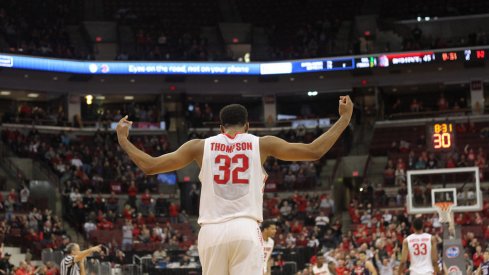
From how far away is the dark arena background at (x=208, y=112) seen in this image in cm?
3550

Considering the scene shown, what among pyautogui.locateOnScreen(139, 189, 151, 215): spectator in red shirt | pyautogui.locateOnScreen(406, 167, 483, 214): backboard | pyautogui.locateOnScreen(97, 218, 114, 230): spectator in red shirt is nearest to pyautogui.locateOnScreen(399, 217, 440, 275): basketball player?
pyautogui.locateOnScreen(406, 167, 483, 214): backboard

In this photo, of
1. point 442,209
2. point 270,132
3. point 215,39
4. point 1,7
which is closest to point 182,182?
point 270,132

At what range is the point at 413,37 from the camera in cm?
4653

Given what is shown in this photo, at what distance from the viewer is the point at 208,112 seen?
48.1 m

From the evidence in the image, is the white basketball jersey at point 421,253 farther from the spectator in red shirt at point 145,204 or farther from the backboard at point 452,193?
the spectator in red shirt at point 145,204

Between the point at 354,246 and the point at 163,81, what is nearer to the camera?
the point at 354,246

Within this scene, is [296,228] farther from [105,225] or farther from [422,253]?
[422,253]

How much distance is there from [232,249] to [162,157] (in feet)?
3.01

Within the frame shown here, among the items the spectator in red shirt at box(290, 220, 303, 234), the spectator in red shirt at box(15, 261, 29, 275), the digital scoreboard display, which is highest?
the digital scoreboard display

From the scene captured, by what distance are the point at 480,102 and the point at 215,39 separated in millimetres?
14744

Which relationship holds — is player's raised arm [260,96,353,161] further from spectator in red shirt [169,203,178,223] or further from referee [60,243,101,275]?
spectator in red shirt [169,203,178,223]

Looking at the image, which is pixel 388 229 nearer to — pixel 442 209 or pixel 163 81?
pixel 442 209

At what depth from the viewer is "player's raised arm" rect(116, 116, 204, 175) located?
700cm

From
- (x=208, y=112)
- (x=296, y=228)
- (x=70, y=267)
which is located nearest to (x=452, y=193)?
(x=296, y=228)
